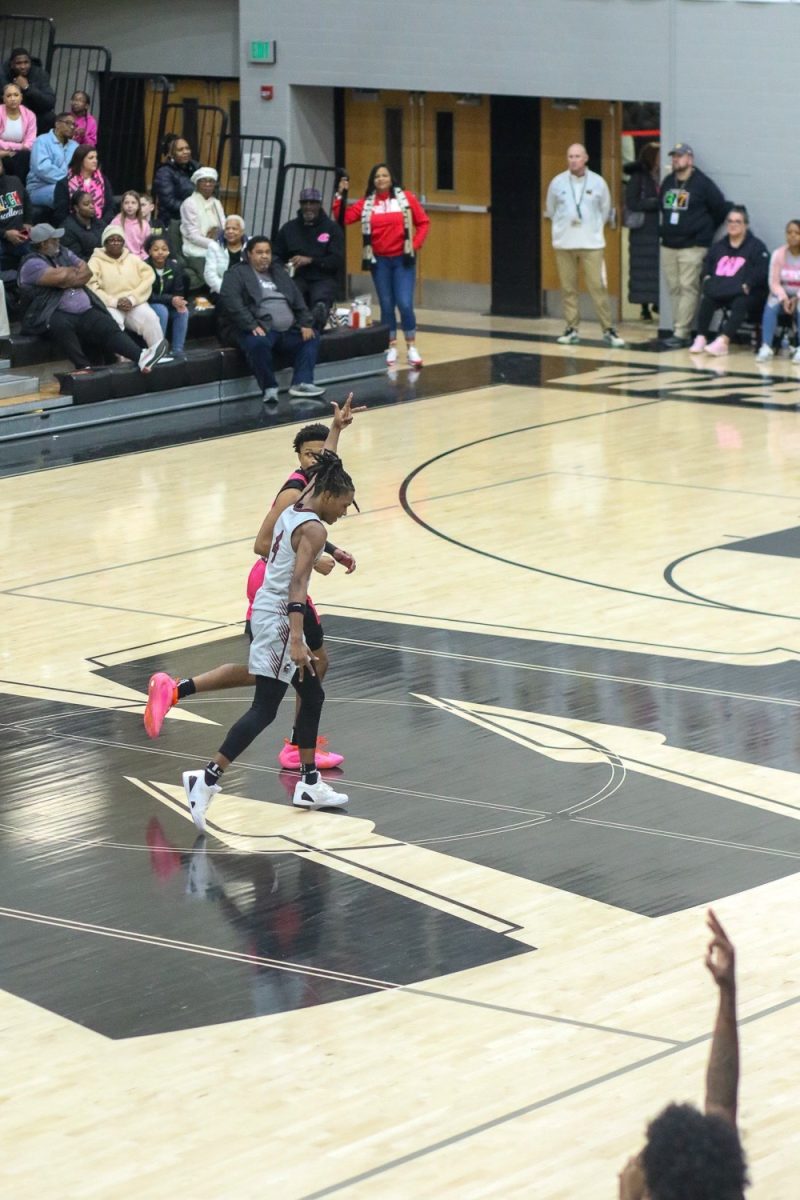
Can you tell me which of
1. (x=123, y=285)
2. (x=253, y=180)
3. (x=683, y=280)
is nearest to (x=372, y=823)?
(x=123, y=285)

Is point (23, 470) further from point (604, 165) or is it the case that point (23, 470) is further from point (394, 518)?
point (604, 165)

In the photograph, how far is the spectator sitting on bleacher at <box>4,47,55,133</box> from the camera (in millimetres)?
20828

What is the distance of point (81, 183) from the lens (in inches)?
733

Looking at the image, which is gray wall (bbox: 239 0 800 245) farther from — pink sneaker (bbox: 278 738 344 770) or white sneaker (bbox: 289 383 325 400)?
pink sneaker (bbox: 278 738 344 770)

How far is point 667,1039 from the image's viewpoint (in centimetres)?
605

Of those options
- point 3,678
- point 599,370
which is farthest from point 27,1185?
point 599,370

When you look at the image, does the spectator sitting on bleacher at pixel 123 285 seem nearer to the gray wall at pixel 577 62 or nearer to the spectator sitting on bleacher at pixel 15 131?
the spectator sitting on bleacher at pixel 15 131

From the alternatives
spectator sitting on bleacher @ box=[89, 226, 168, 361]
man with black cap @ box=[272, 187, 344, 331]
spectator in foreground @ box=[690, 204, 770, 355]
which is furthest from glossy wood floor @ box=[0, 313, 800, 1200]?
spectator in foreground @ box=[690, 204, 770, 355]

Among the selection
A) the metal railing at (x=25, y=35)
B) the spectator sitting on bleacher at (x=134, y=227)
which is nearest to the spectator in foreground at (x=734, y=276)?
the spectator sitting on bleacher at (x=134, y=227)

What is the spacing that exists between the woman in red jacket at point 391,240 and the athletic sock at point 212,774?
39.5ft

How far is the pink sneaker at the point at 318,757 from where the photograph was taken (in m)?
8.66

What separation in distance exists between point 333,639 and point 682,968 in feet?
14.3

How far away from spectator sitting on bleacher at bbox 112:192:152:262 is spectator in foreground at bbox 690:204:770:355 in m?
5.65

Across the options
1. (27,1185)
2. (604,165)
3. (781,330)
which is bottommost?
(27,1185)
